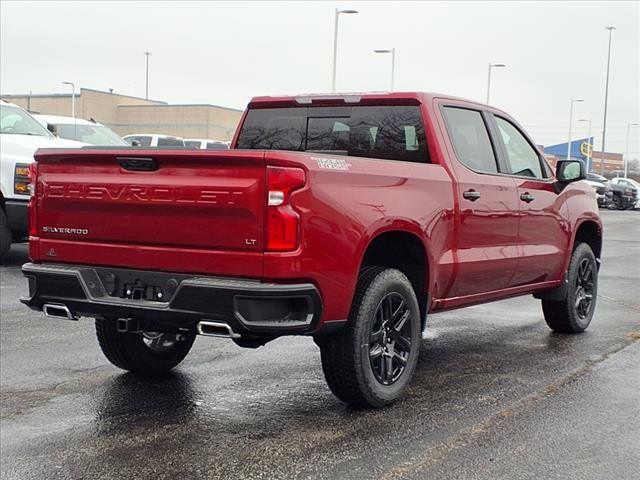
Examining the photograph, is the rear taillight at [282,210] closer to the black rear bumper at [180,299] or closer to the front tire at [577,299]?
the black rear bumper at [180,299]

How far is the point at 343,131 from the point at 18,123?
7405mm

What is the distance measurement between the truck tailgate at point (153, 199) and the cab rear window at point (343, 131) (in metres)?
1.62

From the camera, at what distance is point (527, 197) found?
6.60m

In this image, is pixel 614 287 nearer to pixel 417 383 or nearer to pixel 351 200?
pixel 417 383

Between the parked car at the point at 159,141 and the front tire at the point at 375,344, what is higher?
the parked car at the point at 159,141

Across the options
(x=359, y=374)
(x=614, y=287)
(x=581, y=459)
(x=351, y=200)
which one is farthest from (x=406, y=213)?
(x=614, y=287)

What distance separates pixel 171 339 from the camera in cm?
589

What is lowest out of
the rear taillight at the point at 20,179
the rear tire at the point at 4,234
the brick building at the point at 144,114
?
the rear tire at the point at 4,234

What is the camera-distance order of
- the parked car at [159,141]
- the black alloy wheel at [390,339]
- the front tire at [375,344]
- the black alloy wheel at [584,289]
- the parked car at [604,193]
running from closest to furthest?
the front tire at [375,344]
the black alloy wheel at [390,339]
the black alloy wheel at [584,289]
the parked car at [159,141]
the parked car at [604,193]

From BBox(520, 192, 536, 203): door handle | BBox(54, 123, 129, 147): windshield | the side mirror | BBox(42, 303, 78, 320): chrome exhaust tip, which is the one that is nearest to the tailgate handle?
BBox(42, 303, 78, 320): chrome exhaust tip

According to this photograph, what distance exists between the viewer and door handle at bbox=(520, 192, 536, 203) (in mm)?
6536

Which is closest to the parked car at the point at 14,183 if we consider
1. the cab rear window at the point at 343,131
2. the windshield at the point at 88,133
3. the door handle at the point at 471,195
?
the windshield at the point at 88,133

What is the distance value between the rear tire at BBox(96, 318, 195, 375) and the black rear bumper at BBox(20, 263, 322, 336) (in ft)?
2.52

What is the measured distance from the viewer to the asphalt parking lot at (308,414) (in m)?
4.12
